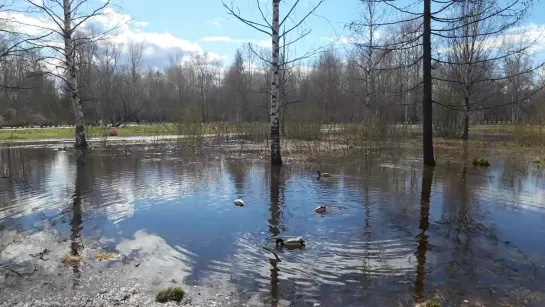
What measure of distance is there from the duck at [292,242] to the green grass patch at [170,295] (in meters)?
1.86

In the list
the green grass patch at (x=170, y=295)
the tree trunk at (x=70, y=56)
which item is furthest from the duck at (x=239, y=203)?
the tree trunk at (x=70, y=56)

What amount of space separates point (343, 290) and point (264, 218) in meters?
3.08

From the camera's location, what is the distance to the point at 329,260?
5.22 m

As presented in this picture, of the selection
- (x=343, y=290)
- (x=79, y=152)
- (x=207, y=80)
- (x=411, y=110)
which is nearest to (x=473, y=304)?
(x=343, y=290)

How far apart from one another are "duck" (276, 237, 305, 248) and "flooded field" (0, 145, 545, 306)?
134 millimetres

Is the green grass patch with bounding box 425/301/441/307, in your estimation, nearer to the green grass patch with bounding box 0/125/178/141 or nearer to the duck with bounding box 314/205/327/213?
the duck with bounding box 314/205/327/213

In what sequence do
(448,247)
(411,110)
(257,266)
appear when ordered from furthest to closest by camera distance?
(411,110) → (448,247) → (257,266)

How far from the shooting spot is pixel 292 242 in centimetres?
569

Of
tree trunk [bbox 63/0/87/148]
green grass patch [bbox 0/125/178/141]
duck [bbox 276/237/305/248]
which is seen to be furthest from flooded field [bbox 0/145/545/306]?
green grass patch [bbox 0/125/178/141]

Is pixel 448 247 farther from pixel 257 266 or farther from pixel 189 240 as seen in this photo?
pixel 189 240

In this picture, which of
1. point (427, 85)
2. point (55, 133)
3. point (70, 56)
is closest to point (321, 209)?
point (427, 85)

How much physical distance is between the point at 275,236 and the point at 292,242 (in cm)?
57

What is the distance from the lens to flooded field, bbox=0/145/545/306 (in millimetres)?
4332

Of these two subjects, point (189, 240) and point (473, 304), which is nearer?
point (473, 304)
